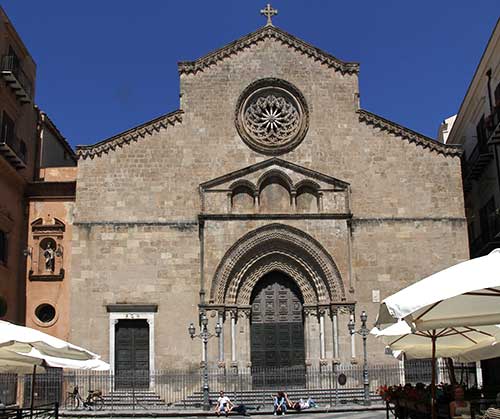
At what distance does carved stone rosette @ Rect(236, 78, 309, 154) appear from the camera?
98.5 feet

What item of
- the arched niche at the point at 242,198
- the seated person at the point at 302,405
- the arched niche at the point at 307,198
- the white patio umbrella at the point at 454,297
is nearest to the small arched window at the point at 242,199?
the arched niche at the point at 242,198

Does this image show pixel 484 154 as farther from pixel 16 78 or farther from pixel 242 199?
pixel 16 78

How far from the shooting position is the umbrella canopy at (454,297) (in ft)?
30.6

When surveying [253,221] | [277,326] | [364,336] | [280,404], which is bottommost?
[280,404]

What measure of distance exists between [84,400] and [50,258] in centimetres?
589

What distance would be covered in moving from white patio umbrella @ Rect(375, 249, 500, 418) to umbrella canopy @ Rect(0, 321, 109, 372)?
18.5ft

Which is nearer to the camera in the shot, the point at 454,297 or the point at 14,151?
the point at 454,297

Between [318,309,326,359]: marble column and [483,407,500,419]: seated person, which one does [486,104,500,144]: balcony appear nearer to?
[318,309,326,359]: marble column

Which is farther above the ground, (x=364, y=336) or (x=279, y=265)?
(x=279, y=265)

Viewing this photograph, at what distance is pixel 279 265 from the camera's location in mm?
29000

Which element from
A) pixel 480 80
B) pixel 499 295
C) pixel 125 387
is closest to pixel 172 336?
pixel 125 387

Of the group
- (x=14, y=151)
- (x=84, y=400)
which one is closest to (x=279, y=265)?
(x=84, y=400)

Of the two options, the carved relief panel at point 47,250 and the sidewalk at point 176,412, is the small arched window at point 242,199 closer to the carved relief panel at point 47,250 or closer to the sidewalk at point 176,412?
the carved relief panel at point 47,250

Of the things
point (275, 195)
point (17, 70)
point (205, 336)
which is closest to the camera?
point (205, 336)
